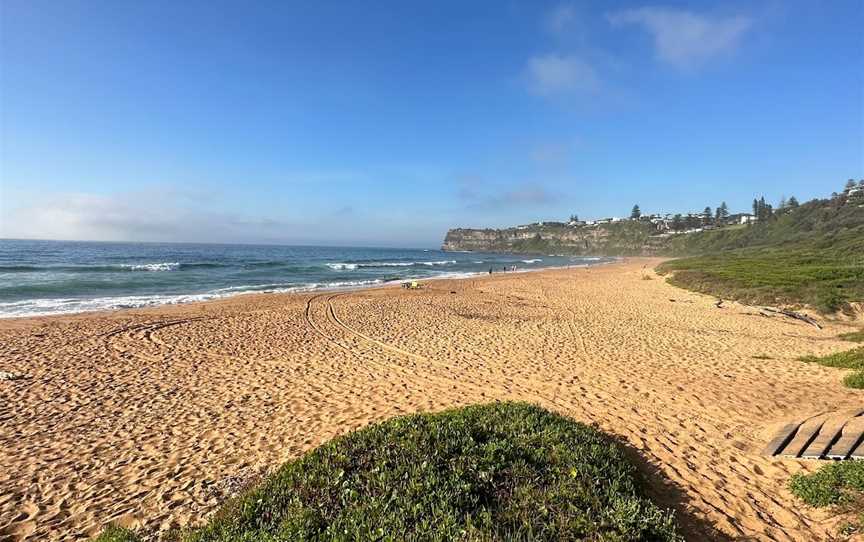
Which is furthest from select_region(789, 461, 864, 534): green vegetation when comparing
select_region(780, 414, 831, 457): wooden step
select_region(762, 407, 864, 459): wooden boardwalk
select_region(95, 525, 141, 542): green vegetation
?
select_region(95, 525, 141, 542): green vegetation

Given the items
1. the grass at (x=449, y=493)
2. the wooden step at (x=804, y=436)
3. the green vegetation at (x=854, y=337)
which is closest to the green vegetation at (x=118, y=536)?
the grass at (x=449, y=493)

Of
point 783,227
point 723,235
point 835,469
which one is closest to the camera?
point 835,469

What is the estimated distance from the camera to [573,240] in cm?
15725

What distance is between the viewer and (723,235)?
335ft

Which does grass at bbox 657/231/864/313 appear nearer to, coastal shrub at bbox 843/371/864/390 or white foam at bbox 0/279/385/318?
coastal shrub at bbox 843/371/864/390

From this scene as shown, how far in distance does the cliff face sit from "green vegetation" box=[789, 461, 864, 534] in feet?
430

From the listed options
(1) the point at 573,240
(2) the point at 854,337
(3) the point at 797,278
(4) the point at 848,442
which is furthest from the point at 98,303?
(1) the point at 573,240

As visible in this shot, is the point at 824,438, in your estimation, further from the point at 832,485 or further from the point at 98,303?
the point at 98,303

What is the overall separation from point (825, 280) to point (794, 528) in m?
26.2

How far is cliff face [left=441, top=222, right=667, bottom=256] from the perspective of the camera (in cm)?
13125

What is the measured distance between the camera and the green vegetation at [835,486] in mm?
4438

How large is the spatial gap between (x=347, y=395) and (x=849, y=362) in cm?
1233

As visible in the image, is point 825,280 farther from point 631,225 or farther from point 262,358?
point 631,225

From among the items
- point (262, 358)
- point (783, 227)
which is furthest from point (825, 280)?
point (783, 227)
